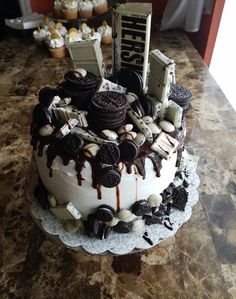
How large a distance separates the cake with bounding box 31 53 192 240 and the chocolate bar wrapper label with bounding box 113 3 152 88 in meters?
0.04

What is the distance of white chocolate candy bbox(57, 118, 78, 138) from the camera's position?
34.0 inches

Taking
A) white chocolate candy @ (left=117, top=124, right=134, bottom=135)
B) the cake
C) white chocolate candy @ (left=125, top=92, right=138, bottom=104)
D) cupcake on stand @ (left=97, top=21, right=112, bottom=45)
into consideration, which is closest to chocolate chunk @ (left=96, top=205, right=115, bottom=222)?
the cake

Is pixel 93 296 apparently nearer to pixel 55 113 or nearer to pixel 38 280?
pixel 38 280

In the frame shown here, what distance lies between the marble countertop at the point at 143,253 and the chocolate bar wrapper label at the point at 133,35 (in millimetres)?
537

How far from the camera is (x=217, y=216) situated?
115 cm

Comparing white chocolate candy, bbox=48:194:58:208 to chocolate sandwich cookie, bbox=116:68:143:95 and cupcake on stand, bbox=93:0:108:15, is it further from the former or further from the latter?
cupcake on stand, bbox=93:0:108:15

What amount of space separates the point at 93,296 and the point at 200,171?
0.67 meters

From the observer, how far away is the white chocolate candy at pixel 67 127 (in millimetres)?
863

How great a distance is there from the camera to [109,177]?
2.75 feet

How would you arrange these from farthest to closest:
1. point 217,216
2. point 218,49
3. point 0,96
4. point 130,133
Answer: point 218,49 → point 0,96 → point 217,216 → point 130,133

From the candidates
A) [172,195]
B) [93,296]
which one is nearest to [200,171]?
[172,195]

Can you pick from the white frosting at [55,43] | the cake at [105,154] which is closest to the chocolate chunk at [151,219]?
the cake at [105,154]

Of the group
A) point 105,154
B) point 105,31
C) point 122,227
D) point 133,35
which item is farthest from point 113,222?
point 105,31

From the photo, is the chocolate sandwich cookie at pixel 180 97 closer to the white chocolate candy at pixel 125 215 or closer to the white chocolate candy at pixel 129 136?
the white chocolate candy at pixel 129 136
